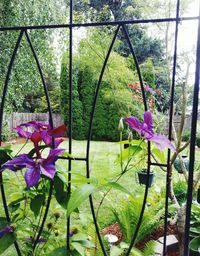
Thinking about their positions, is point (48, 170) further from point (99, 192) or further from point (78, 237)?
point (99, 192)

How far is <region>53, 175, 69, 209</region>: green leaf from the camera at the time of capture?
66 cm

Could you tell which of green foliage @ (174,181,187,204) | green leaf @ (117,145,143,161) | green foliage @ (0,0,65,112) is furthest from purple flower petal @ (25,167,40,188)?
green foliage @ (0,0,65,112)

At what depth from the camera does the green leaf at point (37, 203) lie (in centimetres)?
65

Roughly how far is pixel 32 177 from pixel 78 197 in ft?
0.30

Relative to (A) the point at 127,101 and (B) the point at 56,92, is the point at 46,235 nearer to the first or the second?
(A) the point at 127,101

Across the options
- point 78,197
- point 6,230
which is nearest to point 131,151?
point 78,197

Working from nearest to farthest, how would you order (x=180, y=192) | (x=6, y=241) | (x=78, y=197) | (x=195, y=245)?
(x=78, y=197) < (x=6, y=241) < (x=195, y=245) < (x=180, y=192)

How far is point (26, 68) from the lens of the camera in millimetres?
4285

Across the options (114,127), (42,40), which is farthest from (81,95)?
(42,40)

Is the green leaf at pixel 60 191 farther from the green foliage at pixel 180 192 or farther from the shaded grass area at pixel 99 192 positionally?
the green foliage at pixel 180 192

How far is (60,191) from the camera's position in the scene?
66 centimetres

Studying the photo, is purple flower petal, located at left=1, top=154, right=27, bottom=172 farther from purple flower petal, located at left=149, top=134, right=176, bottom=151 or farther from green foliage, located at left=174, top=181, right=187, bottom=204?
green foliage, located at left=174, top=181, right=187, bottom=204

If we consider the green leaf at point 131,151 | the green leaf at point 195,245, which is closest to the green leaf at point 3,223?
the green leaf at point 131,151

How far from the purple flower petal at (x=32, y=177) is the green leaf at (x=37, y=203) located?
129 millimetres
